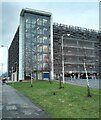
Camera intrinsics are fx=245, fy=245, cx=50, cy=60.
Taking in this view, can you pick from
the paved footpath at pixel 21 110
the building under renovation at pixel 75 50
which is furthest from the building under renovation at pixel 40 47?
the paved footpath at pixel 21 110

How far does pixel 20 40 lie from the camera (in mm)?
85562

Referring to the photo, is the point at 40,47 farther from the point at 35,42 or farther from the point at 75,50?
the point at 75,50

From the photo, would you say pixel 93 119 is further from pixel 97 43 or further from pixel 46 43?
pixel 97 43

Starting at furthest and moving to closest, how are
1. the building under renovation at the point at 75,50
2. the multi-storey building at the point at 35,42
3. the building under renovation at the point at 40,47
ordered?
1. the building under renovation at the point at 75,50
2. the multi-storey building at the point at 35,42
3. the building under renovation at the point at 40,47

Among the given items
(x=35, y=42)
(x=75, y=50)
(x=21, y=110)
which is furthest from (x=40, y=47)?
(x=21, y=110)

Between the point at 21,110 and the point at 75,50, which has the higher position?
the point at 75,50

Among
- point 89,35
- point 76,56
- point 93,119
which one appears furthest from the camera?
point 89,35

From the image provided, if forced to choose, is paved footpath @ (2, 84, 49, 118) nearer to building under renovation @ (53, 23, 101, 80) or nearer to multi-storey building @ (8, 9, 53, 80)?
multi-storey building @ (8, 9, 53, 80)

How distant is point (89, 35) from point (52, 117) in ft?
320

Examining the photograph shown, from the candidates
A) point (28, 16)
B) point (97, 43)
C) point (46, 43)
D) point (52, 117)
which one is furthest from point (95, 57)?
point (52, 117)

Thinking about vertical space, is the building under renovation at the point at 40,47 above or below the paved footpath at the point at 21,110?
above

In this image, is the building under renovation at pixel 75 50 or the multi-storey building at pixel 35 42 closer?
the multi-storey building at pixel 35 42

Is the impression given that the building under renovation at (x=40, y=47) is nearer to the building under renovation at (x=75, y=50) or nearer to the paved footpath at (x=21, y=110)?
the building under renovation at (x=75, y=50)

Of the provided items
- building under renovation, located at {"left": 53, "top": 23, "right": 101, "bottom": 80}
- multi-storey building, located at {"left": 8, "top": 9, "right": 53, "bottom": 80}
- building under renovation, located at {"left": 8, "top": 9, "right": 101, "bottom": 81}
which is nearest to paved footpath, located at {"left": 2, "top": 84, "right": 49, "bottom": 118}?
building under renovation, located at {"left": 8, "top": 9, "right": 101, "bottom": 81}
